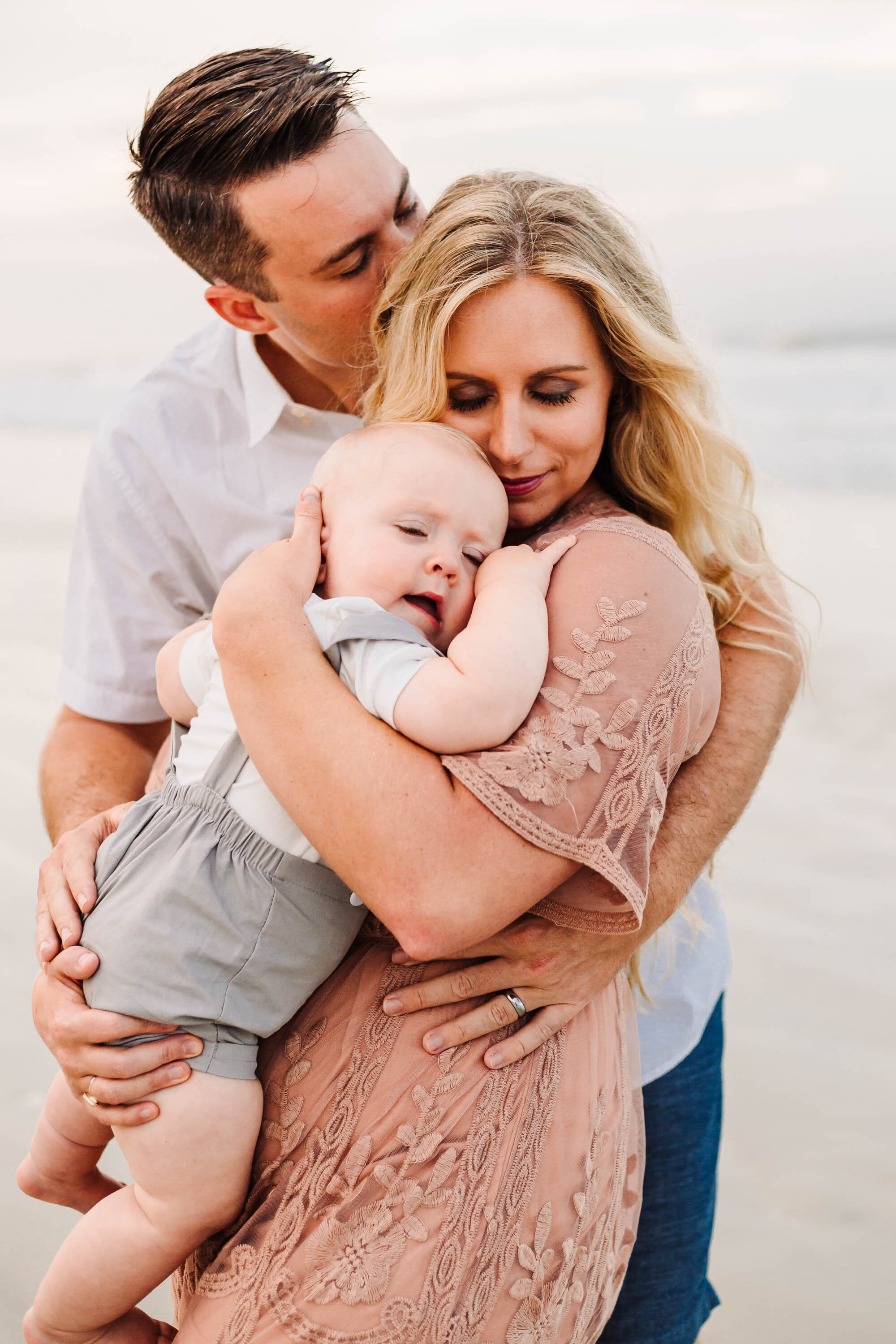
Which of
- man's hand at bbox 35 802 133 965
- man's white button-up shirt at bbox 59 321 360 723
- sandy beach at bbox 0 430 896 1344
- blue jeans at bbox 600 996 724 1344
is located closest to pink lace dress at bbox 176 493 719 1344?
man's hand at bbox 35 802 133 965

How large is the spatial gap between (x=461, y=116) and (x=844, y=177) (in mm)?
3669

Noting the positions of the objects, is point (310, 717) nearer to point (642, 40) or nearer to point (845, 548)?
point (845, 548)

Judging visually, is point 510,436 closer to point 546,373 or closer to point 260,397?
point 546,373

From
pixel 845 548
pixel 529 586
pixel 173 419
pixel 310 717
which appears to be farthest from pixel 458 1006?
pixel 845 548

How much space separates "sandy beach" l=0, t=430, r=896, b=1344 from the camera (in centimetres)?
279

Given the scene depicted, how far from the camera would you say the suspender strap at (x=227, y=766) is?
58.7 inches

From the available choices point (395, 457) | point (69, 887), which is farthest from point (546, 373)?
point (69, 887)

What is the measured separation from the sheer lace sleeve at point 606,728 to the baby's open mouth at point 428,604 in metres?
0.18

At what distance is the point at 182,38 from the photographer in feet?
27.3

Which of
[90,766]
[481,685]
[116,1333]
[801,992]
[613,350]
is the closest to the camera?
[481,685]

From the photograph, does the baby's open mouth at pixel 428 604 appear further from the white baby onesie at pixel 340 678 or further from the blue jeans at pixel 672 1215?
the blue jeans at pixel 672 1215

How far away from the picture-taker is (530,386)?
1.72 meters

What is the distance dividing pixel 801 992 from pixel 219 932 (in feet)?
9.23

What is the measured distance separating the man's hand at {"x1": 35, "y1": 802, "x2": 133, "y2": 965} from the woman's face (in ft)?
2.66
